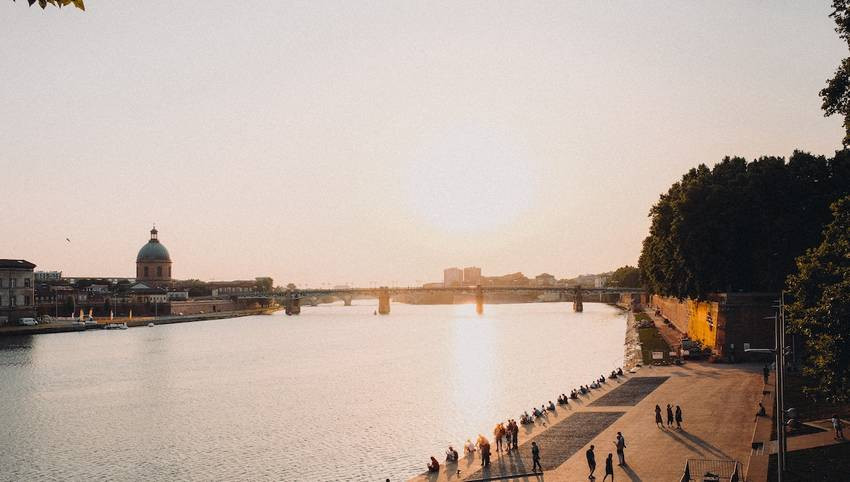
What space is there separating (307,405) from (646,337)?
61847mm

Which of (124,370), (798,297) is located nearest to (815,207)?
(798,297)

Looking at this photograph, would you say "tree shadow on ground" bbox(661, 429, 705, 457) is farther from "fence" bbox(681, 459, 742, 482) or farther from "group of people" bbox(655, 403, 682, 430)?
"fence" bbox(681, 459, 742, 482)

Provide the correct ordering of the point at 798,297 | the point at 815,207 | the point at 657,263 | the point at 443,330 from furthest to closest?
the point at 443,330 < the point at 657,263 < the point at 815,207 < the point at 798,297

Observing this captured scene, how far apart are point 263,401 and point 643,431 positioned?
1579 inches

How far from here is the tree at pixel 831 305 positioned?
120 ft

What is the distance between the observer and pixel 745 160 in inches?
3844

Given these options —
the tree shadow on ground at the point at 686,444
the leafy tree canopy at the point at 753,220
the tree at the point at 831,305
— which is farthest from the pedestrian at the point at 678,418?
the leafy tree canopy at the point at 753,220

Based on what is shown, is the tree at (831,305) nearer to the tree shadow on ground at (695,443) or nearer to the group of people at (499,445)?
the tree shadow on ground at (695,443)

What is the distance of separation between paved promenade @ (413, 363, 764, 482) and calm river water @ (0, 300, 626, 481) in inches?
280

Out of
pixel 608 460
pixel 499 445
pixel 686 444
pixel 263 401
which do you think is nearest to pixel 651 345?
pixel 263 401

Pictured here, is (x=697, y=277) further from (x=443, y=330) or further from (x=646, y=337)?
(x=443, y=330)

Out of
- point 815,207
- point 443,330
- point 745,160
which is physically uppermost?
point 745,160

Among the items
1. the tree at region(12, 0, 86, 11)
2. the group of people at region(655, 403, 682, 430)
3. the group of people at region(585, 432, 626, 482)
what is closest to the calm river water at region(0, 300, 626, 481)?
the group of people at region(585, 432, 626, 482)

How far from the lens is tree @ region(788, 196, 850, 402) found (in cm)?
3644
